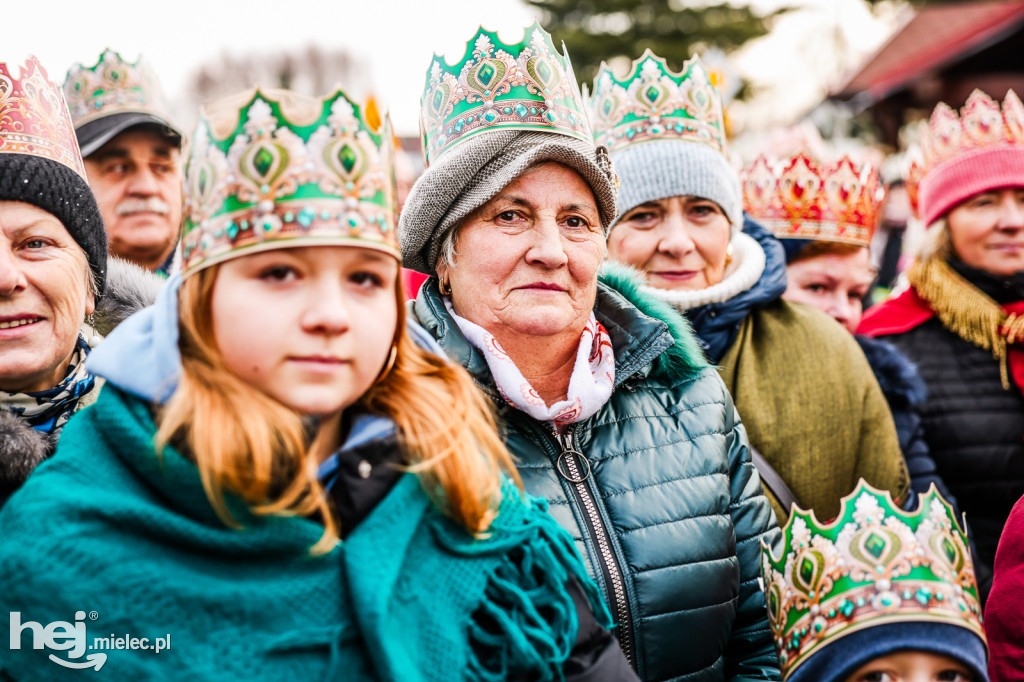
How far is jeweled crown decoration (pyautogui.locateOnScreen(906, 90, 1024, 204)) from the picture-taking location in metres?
4.12

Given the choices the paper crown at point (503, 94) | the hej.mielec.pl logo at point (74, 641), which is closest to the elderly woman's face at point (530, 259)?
the paper crown at point (503, 94)

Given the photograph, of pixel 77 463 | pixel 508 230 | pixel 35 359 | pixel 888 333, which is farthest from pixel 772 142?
pixel 77 463

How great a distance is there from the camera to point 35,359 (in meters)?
2.29

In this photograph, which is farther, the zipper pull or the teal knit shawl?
the zipper pull

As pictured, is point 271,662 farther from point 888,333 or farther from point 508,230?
point 888,333

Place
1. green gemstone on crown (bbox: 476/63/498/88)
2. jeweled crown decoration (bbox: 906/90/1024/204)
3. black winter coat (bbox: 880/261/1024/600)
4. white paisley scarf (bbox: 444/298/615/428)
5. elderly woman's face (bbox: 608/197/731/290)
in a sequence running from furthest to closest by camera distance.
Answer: jeweled crown decoration (bbox: 906/90/1024/204), black winter coat (bbox: 880/261/1024/600), elderly woman's face (bbox: 608/197/731/290), green gemstone on crown (bbox: 476/63/498/88), white paisley scarf (bbox: 444/298/615/428)

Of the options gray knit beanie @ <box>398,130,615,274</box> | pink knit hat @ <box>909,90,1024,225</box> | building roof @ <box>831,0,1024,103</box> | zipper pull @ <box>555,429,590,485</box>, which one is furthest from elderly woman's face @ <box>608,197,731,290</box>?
building roof @ <box>831,0,1024,103</box>

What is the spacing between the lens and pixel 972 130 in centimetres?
420

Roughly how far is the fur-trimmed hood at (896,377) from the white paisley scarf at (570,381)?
1.49m

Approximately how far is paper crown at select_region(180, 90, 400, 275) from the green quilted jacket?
77 cm

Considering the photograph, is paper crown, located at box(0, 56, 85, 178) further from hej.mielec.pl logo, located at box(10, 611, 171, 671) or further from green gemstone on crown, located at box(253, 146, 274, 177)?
Answer: hej.mielec.pl logo, located at box(10, 611, 171, 671)

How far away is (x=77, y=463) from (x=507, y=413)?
110 cm

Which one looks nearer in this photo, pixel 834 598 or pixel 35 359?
pixel 834 598

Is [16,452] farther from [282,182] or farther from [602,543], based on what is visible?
[602,543]
